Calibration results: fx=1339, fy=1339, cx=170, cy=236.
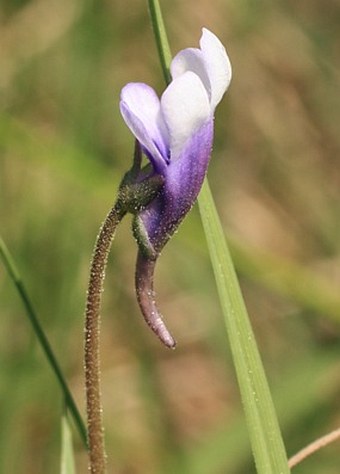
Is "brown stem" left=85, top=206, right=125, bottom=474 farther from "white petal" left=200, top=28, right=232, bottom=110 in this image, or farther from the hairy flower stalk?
"white petal" left=200, top=28, right=232, bottom=110

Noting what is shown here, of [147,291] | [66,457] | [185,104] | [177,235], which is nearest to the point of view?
[185,104]

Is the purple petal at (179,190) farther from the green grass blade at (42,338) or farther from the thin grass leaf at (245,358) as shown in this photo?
the green grass blade at (42,338)

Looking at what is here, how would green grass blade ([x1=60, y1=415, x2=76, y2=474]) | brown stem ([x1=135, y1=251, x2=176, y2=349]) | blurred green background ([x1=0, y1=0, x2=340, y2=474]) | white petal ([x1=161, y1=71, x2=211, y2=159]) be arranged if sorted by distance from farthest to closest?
blurred green background ([x1=0, y1=0, x2=340, y2=474]) → green grass blade ([x1=60, y1=415, x2=76, y2=474]) → brown stem ([x1=135, y1=251, x2=176, y2=349]) → white petal ([x1=161, y1=71, x2=211, y2=159])

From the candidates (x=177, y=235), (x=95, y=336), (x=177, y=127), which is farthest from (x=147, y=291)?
(x=177, y=235)

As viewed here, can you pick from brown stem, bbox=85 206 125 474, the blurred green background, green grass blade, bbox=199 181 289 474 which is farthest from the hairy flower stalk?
the blurred green background

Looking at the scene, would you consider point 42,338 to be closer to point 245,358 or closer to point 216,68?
point 245,358
